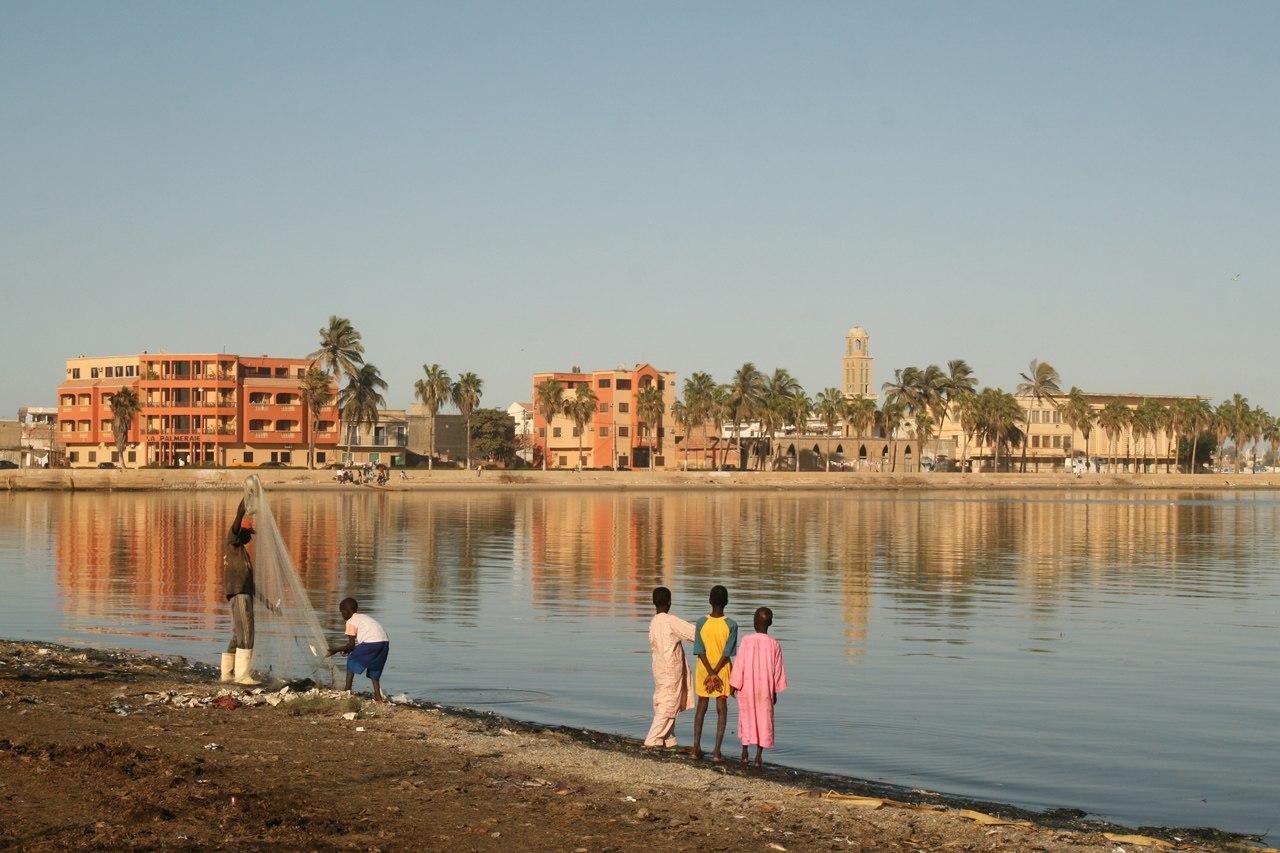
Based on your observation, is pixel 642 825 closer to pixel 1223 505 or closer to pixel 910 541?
pixel 910 541

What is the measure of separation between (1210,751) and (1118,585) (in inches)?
879

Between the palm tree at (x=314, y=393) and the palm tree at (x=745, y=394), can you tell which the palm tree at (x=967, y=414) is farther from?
the palm tree at (x=314, y=393)

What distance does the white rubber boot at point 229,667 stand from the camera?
16.9 metres

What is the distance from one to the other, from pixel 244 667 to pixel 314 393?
114m

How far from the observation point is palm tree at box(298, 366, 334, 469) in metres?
128

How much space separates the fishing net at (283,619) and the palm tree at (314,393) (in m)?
113

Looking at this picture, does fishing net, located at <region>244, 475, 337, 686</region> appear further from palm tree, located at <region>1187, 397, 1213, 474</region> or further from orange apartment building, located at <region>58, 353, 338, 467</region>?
palm tree, located at <region>1187, 397, 1213, 474</region>

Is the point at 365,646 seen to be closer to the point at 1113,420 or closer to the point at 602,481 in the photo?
the point at 602,481

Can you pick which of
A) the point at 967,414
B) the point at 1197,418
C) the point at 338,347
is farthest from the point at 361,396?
the point at 1197,418

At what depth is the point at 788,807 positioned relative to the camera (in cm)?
1095


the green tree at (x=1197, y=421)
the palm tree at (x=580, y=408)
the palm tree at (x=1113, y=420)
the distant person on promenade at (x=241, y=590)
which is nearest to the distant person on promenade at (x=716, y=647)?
the distant person on promenade at (x=241, y=590)

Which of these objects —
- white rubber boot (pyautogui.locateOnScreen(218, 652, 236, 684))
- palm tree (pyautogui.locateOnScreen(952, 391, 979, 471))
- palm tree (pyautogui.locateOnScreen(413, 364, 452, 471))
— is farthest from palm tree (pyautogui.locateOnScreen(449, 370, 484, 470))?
white rubber boot (pyautogui.locateOnScreen(218, 652, 236, 684))

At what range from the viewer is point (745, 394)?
15625 cm

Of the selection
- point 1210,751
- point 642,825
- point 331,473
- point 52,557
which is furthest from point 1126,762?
point 331,473
